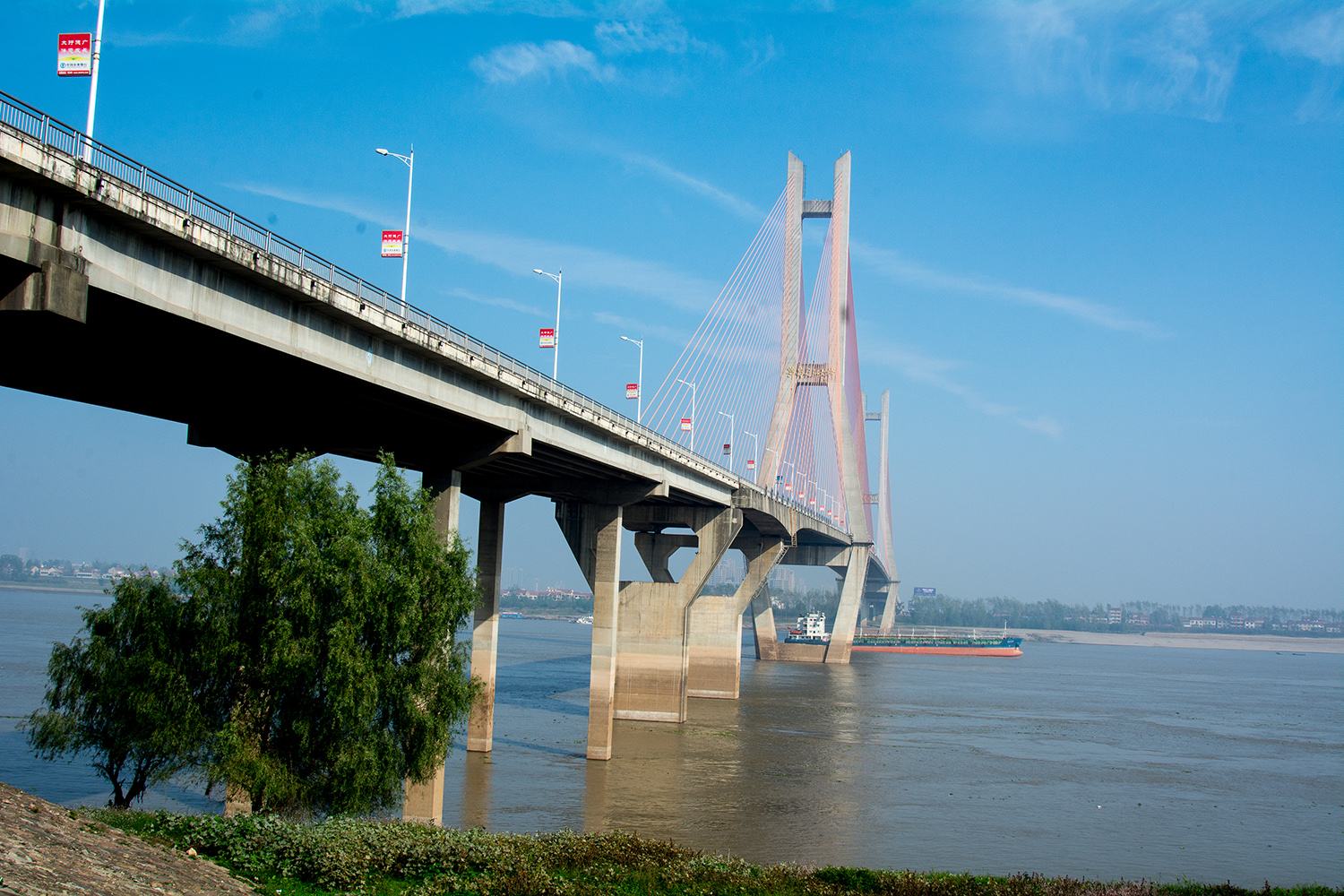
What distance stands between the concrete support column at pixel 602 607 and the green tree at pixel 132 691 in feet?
72.7

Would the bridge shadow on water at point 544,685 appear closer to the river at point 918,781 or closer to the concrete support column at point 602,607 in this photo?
the river at point 918,781

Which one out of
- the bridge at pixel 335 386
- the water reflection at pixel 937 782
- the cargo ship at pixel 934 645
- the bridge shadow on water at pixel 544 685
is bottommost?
the cargo ship at pixel 934 645

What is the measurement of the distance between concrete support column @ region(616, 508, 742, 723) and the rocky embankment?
46346mm

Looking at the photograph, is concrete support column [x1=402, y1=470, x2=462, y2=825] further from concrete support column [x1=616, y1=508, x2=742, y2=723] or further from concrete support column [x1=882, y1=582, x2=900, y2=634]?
A: concrete support column [x1=882, y1=582, x2=900, y2=634]

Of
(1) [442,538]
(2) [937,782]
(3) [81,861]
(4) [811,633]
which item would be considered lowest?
(4) [811,633]

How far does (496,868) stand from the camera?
790 inches

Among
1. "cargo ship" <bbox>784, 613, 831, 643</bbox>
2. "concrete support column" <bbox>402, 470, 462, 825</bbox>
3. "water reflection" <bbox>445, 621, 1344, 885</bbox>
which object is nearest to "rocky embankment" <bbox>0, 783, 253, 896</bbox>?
"concrete support column" <bbox>402, 470, 462, 825</bbox>

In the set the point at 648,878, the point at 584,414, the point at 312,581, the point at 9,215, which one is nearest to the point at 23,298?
the point at 9,215

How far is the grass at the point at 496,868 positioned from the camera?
1889cm

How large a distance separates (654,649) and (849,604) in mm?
56245

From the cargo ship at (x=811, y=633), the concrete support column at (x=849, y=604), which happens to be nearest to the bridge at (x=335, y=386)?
the concrete support column at (x=849, y=604)

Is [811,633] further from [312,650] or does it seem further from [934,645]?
[312,650]

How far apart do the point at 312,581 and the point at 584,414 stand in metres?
20.1

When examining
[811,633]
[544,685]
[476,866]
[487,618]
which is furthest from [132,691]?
[811,633]
